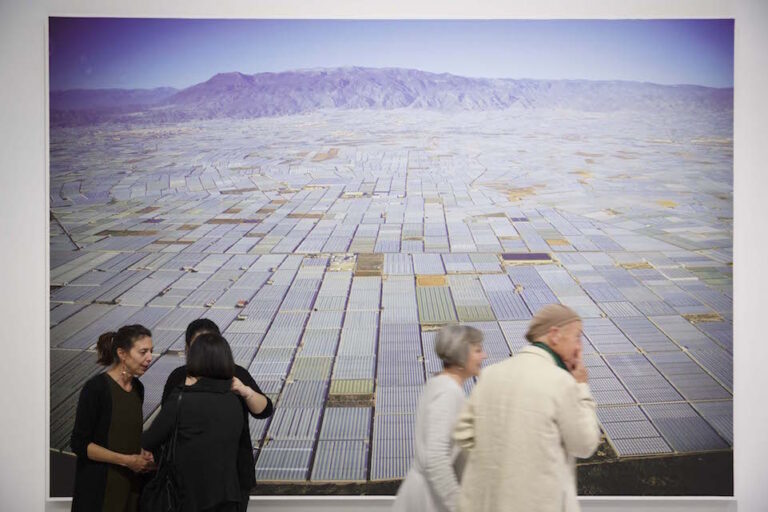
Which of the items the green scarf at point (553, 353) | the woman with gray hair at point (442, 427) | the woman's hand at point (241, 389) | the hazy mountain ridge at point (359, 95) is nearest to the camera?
the green scarf at point (553, 353)

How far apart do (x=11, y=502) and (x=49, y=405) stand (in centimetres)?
56

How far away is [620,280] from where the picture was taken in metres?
4.58

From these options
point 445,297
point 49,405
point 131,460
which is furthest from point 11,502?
point 445,297

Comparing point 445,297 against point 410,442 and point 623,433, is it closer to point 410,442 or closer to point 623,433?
point 410,442

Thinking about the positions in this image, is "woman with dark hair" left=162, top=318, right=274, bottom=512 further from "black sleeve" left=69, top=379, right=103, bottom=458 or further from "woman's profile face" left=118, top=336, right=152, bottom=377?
"black sleeve" left=69, top=379, right=103, bottom=458

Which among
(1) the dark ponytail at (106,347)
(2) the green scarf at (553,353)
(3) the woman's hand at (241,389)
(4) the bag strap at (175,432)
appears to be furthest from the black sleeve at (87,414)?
(2) the green scarf at (553,353)

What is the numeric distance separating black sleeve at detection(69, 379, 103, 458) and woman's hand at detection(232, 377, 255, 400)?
499mm

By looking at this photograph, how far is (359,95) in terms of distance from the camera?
4688 mm

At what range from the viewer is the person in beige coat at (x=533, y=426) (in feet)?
7.89

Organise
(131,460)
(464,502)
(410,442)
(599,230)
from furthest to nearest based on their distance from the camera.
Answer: (599,230) → (410,442) → (131,460) → (464,502)

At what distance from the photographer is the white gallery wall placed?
4379mm

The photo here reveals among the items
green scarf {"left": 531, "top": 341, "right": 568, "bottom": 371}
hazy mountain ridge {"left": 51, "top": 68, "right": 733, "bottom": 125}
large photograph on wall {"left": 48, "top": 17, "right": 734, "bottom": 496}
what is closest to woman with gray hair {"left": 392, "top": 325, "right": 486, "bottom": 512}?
green scarf {"left": 531, "top": 341, "right": 568, "bottom": 371}

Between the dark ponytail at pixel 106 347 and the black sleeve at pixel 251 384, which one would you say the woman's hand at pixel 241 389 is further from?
the dark ponytail at pixel 106 347

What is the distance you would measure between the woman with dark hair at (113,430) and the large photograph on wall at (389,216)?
124 cm
